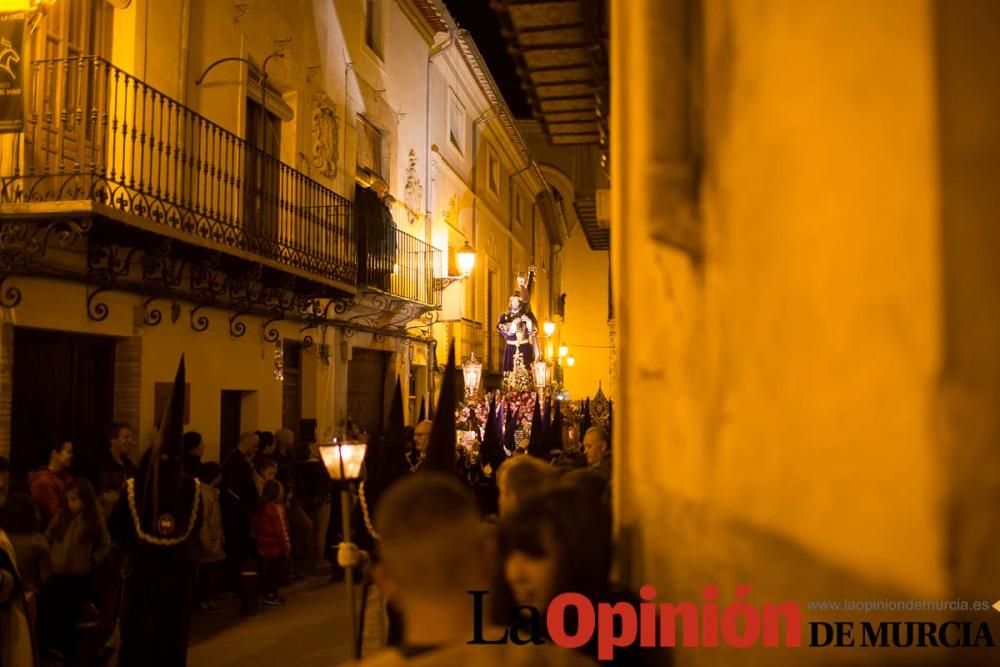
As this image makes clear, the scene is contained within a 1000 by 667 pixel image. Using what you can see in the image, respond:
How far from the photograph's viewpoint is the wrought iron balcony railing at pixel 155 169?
8.97 m

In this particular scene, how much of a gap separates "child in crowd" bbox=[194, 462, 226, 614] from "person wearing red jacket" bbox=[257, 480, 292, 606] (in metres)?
0.47

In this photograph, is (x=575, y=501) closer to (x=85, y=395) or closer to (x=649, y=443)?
(x=649, y=443)

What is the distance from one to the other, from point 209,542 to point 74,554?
7.01ft

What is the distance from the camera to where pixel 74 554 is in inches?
267

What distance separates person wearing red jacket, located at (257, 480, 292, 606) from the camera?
32.5 feet

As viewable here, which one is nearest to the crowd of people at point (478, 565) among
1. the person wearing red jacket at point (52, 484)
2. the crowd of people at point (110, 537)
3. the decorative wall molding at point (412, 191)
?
the crowd of people at point (110, 537)

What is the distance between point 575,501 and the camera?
276 cm

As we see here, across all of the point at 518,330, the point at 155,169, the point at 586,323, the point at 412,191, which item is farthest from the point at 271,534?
the point at 586,323

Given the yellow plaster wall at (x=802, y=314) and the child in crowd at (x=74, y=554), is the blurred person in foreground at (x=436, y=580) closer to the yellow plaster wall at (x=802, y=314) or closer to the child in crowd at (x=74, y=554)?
the yellow plaster wall at (x=802, y=314)

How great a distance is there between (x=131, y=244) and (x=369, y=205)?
7.12m

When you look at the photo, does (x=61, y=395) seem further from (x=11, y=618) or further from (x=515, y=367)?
(x=515, y=367)

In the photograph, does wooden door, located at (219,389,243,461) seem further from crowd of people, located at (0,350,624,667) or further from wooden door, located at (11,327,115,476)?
wooden door, located at (11,327,115,476)

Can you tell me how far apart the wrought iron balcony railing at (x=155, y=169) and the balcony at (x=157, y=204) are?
0.06 feet

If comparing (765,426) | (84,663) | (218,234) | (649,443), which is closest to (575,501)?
(649,443)
